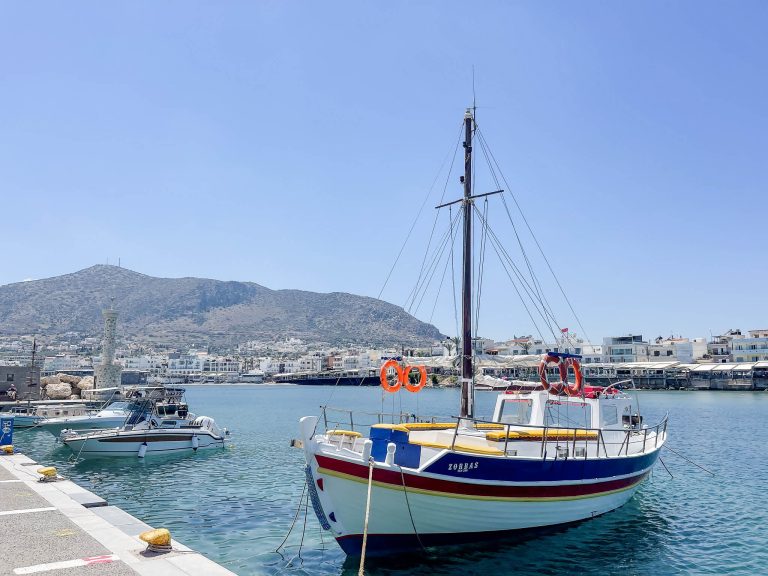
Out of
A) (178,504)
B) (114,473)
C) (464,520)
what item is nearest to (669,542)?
(464,520)

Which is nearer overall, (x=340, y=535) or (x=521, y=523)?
(x=340, y=535)

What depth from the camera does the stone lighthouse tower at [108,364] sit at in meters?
85.1

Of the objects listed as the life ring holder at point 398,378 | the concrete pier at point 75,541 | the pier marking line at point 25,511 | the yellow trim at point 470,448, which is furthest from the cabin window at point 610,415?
the pier marking line at point 25,511

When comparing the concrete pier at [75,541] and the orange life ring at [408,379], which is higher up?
the orange life ring at [408,379]

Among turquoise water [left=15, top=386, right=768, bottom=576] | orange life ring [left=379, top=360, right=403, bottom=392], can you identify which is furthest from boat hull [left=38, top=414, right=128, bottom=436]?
orange life ring [left=379, top=360, right=403, bottom=392]

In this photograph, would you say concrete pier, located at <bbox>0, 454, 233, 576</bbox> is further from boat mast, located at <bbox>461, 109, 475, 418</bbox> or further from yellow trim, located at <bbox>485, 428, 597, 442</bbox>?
boat mast, located at <bbox>461, 109, 475, 418</bbox>

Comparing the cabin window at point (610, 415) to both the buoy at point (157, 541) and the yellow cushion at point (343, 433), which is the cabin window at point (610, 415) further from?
the buoy at point (157, 541)

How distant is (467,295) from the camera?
19.6 meters

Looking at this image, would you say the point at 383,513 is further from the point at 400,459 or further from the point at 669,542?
the point at 669,542

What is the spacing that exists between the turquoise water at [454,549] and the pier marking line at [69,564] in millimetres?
4331

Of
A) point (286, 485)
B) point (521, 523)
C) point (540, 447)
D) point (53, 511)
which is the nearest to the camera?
point (53, 511)

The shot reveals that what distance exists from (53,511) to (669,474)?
81.5 feet

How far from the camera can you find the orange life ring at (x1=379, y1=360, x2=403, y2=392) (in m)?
16.7

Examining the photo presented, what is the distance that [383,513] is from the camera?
42.4 feet
